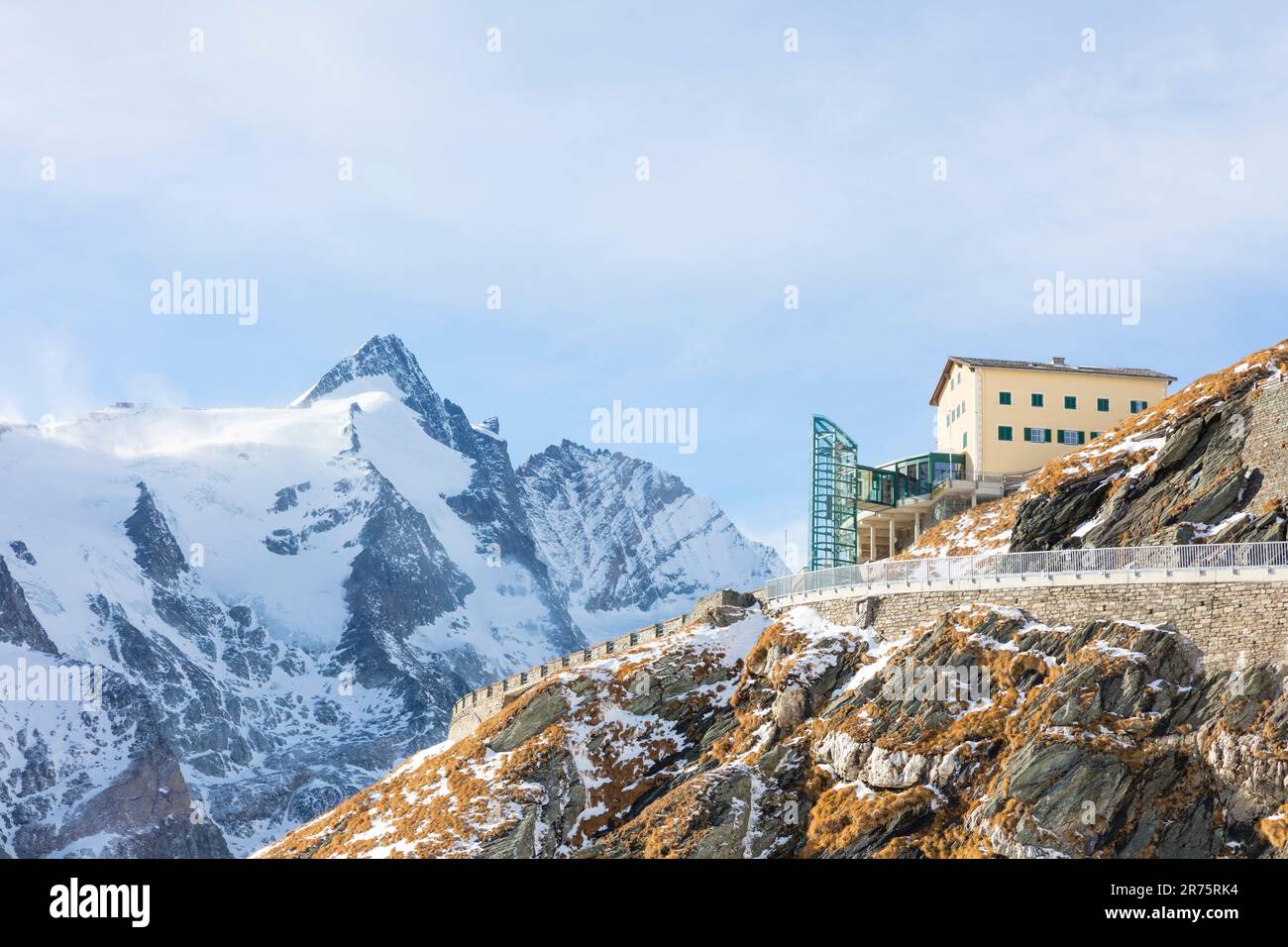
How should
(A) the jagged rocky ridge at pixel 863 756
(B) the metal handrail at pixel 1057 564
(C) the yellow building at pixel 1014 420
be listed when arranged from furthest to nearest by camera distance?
(C) the yellow building at pixel 1014 420 → (B) the metal handrail at pixel 1057 564 → (A) the jagged rocky ridge at pixel 863 756

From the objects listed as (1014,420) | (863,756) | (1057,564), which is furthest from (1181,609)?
(1014,420)

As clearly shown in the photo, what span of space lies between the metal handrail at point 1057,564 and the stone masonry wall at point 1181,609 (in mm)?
771

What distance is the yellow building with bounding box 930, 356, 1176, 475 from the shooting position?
310 ft

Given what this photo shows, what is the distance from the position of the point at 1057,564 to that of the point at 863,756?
37.6 ft

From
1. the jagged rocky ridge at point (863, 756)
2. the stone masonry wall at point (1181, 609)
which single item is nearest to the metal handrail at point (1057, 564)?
the stone masonry wall at point (1181, 609)

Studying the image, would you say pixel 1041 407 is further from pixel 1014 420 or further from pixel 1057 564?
pixel 1057 564

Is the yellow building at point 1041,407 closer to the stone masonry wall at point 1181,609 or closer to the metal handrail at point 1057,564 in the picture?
the metal handrail at point 1057,564

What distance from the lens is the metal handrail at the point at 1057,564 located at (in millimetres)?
60469

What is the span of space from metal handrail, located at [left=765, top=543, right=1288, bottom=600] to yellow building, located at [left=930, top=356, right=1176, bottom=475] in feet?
69.5

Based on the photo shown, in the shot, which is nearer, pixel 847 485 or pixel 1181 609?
pixel 1181 609

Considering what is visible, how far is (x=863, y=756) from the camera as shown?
210ft

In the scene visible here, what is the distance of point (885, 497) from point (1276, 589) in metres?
42.6

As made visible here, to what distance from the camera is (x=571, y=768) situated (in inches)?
2756

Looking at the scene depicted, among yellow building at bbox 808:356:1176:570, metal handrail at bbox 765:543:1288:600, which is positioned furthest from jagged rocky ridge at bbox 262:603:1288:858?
yellow building at bbox 808:356:1176:570
